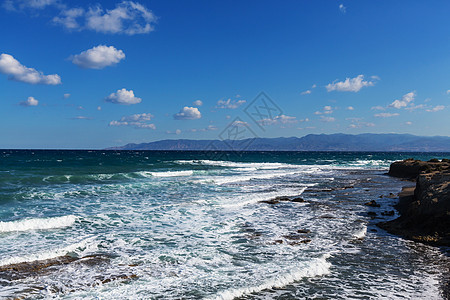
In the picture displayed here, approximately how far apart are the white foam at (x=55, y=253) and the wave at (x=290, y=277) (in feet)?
14.7

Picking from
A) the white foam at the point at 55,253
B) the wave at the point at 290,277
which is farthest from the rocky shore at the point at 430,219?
the white foam at the point at 55,253

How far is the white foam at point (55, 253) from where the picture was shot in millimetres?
7070

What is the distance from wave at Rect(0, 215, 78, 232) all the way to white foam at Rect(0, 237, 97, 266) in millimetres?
2576

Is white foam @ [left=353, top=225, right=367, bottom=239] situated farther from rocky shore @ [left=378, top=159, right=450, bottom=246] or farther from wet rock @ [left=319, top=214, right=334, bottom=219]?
wet rock @ [left=319, top=214, right=334, bottom=219]

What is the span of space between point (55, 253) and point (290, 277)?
5688mm

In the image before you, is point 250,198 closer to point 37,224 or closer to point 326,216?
point 326,216

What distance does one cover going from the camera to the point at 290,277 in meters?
6.26

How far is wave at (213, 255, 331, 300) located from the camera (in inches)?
219

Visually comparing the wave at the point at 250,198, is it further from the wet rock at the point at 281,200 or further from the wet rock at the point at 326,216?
the wet rock at the point at 326,216

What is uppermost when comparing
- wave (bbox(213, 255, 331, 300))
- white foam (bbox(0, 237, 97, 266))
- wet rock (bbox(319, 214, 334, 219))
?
white foam (bbox(0, 237, 97, 266))

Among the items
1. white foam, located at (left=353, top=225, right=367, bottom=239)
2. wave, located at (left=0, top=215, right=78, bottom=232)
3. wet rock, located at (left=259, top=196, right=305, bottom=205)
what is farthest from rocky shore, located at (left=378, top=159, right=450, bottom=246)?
wave, located at (left=0, top=215, right=78, bottom=232)

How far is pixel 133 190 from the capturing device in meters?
20.1

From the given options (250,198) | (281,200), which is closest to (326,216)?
(281,200)

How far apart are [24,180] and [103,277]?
72.4ft
